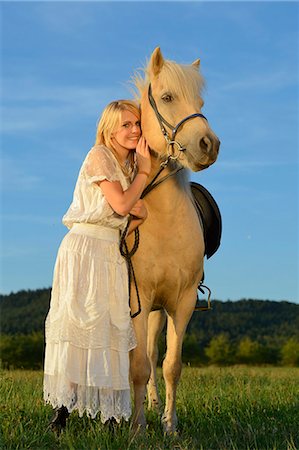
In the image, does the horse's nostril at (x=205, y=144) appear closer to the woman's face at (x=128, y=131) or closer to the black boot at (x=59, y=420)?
the woman's face at (x=128, y=131)

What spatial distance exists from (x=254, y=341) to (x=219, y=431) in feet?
110

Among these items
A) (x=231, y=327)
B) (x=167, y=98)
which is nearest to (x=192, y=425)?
(x=167, y=98)

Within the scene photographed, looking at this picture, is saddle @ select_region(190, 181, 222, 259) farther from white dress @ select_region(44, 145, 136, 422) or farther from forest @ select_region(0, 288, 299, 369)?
forest @ select_region(0, 288, 299, 369)

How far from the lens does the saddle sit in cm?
721

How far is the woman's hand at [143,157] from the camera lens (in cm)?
545

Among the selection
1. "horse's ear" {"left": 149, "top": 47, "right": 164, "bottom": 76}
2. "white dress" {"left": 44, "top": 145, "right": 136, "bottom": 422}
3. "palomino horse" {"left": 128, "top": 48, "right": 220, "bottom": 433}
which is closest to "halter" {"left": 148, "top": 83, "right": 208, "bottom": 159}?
"palomino horse" {"left": 128, "top": 48, "right": 220, "bottom": 433}

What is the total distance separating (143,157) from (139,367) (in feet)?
5.76

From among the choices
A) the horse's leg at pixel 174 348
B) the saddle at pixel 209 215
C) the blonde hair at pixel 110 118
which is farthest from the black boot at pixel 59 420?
the saddle at pixel 209 215

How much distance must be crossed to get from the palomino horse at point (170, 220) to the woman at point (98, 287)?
0.15 metres

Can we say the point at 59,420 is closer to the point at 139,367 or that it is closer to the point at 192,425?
the point at 139,367

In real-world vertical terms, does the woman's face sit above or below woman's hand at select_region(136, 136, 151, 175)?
above

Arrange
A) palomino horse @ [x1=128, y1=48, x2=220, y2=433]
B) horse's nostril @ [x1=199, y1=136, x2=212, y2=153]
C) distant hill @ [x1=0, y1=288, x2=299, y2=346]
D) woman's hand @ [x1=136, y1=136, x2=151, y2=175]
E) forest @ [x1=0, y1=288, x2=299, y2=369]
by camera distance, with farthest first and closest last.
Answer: distant hill @ [x1=0, y1=288, x2=299, y2=346], forest @ [x1=0, y1=288, x2=299, y2=369], woman's hand @ [x1=136, y1=136, x2=151, y2=175], palomino horse @ [x1=128, y1=48, x2=220, y2=433], horse's nostril @ [x1=199, y1=136, x2=212, y2=153]

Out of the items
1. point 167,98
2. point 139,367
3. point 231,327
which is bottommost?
point 139,367

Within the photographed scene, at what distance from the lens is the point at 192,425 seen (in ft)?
20.6
